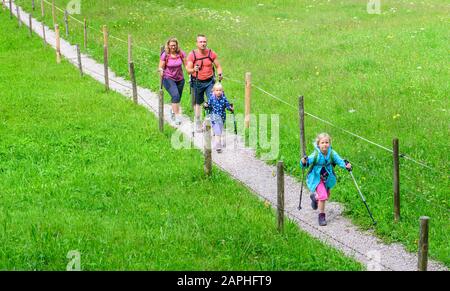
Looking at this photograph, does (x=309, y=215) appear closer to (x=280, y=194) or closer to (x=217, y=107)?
(x=280, y=194)

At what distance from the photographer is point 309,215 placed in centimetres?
1184

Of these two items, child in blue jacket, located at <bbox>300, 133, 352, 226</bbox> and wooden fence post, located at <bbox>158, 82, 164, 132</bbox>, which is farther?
wooden fence post, located at <bbox>158, 82, 164, 132</bbox>

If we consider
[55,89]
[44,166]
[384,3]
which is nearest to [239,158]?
[44,166]

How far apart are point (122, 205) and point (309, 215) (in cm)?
318

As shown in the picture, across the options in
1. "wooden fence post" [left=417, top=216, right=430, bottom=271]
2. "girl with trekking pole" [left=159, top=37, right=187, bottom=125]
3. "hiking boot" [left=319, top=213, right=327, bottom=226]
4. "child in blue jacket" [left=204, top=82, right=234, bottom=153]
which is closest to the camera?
"wooden fence post" [left=417, top=216, right=430, bottom=271]

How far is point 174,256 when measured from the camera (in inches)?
385

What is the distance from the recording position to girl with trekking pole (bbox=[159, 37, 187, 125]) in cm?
1755

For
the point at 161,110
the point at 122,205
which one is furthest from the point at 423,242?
the point at 161,110

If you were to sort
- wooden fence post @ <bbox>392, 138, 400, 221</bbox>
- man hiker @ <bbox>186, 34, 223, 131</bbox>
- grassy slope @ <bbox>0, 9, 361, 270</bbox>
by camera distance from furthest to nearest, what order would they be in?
man hiker @ <bbox>186, 34, 223, 131</bbox> → wooden fence post @ <bbox>392, 138, 400, 221</bbox> → grassy slope @ <bbox>0, 9, 361, 270</bbox>

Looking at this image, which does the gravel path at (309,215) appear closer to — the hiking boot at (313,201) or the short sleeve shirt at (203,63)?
the hiking boot at (313,201)

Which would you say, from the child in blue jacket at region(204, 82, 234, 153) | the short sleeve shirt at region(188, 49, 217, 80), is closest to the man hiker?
the short sleeve shirt at region(188, 49, 217, 80)

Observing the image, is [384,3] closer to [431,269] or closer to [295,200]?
[295,200]

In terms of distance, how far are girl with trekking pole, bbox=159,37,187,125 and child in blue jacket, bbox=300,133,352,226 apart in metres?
6.90

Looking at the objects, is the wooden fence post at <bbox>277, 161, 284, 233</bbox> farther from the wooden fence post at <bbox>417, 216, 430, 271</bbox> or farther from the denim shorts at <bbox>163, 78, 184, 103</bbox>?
the denim shorts at <bbox>163, 78, 184, 103</bbox>
